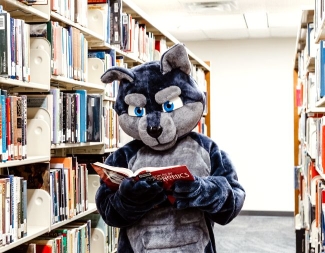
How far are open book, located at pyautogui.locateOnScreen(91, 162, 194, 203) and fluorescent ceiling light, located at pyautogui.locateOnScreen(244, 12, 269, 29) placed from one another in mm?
4188

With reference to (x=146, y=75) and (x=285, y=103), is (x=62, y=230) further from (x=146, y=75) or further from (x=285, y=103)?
(x=285, y=103)

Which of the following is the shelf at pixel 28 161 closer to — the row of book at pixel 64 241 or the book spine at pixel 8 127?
the book spine at pixel 8 127

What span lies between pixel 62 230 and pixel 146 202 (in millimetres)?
999

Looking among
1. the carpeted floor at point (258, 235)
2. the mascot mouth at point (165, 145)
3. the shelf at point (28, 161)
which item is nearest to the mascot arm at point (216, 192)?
the mascot mouth at point (165, 145)

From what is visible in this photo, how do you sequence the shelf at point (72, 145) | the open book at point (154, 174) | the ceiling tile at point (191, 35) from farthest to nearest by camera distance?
the ceiling tile at point (191, 35) → the shelf at point (72, 145) → the open book at point (154, 174)

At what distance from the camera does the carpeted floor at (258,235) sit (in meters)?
4.98

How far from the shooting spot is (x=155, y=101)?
6.24 feet

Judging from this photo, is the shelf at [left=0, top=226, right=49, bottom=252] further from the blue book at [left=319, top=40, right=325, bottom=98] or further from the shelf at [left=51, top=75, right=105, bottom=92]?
the blue book at [left=319, top=40, right=325, bottom=98]

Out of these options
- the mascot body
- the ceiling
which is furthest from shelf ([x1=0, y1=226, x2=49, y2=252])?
the ceiling

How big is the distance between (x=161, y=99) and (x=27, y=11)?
763 mm

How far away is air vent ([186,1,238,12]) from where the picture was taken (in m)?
5.08

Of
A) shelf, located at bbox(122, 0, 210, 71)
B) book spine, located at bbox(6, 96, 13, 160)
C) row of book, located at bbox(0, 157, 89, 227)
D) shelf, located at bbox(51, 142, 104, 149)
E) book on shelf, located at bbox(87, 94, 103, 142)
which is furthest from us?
shelf, located at bbox(122, 0, 210, 71)

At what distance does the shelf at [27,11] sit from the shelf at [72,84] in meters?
0.27

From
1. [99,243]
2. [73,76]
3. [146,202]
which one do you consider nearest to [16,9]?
[73,76]
